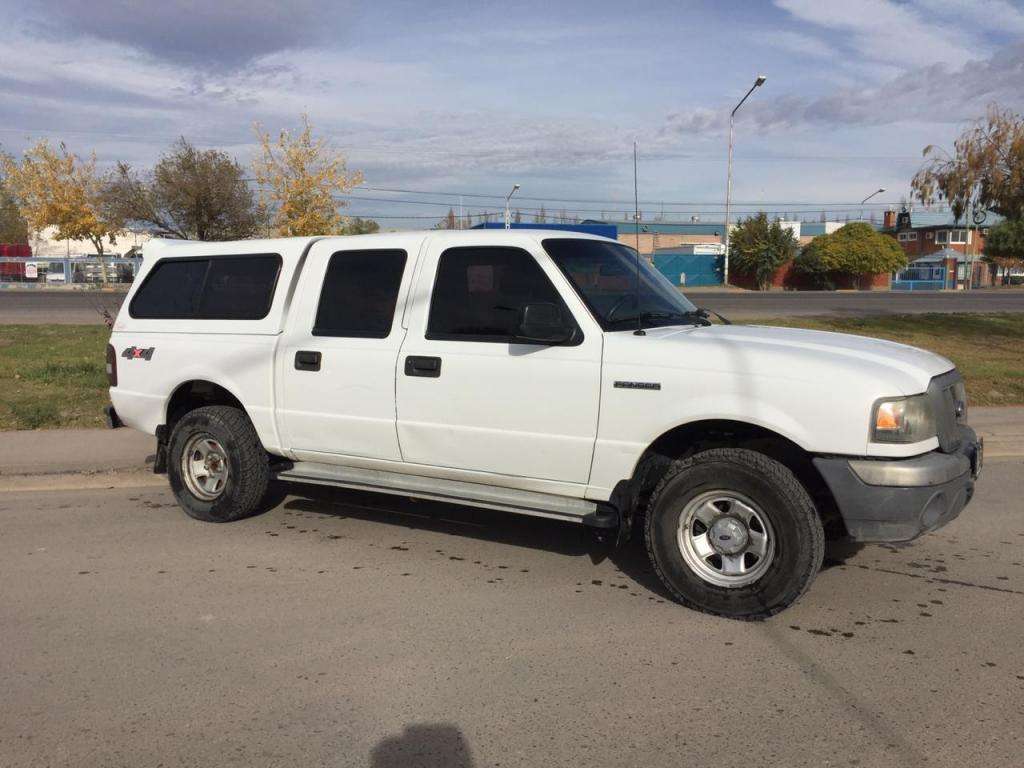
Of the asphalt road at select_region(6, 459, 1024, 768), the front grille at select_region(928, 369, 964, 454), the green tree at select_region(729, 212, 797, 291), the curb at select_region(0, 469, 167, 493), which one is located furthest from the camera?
the green tree at select_region(729, 212, 797, 291)

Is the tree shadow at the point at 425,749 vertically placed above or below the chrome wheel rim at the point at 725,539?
below

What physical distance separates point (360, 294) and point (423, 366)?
2.51 ft

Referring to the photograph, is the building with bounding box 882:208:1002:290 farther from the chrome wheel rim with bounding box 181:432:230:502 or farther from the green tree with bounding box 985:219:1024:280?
the chrome wheel rim with bounding box 181:432:230:502

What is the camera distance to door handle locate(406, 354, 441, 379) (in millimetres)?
5266

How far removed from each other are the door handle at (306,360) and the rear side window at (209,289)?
48 centimetres

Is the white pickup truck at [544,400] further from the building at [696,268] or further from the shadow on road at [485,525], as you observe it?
the building at [696,268]

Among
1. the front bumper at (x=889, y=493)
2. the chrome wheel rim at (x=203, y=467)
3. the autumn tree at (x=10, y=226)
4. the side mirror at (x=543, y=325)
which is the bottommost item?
the chrome wheel rim at (x=203, y=467)

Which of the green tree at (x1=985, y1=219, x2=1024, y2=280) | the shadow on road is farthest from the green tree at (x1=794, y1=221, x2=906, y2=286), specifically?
the shadow on road

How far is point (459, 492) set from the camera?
5.26 m

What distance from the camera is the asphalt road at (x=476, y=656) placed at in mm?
3361

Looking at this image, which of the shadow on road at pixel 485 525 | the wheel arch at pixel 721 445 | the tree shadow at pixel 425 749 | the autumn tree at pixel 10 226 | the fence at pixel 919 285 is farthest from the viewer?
the autumn tree at pixel 10 226

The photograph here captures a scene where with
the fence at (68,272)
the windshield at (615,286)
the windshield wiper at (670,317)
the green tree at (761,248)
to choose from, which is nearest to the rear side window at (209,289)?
the windshield at (615,286)

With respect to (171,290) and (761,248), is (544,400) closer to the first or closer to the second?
(171,290)

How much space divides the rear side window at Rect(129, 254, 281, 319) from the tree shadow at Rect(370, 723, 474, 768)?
11.2ft
